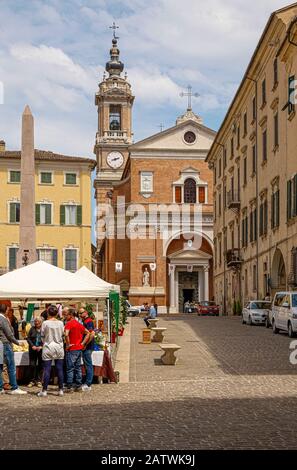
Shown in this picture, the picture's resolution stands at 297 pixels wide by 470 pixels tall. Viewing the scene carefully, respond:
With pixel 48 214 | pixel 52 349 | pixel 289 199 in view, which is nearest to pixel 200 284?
pixel 48 214

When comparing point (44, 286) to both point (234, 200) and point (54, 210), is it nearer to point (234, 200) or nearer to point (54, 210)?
point (234, 200)

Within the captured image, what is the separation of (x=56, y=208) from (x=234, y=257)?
640 inches

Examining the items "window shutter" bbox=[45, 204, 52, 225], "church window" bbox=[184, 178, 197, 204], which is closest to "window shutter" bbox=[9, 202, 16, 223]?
"window shutter" bbox=[45, 204, 52, 225]

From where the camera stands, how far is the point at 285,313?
24.4 meters

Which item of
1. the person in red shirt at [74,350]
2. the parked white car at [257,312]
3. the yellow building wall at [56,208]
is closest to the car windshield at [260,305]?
the parked white car at [257,312]

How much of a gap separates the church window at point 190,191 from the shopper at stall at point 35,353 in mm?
52906

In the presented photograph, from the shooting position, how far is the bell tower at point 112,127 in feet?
280

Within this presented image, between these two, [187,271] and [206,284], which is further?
[187,271]

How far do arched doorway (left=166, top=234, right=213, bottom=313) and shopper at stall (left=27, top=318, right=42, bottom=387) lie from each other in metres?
49.6

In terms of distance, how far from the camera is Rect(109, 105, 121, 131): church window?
85.6 metres

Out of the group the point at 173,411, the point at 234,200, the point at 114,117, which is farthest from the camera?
the point at 114,117

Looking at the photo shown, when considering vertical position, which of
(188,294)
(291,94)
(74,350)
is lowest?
(74,350)

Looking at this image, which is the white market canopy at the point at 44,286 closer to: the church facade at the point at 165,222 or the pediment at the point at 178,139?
the church facade at the point at 165,222
